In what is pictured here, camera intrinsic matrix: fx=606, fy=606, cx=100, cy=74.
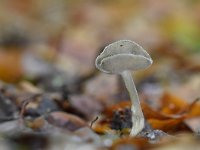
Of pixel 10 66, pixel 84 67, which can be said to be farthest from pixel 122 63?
pixel 84 67

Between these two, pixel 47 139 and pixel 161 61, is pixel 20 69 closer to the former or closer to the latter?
pixel 161 61

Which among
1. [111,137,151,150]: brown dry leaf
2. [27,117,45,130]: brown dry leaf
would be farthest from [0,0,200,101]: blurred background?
[111,137,151,150]: brown dry leaf

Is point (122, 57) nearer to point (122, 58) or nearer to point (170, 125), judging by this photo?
point (122, 58)

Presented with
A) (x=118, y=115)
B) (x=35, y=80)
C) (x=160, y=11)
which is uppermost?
(x=160, y=11)

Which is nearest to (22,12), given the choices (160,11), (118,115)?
(160,11)

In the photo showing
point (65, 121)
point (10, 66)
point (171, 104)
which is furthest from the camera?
point (10, 66)
